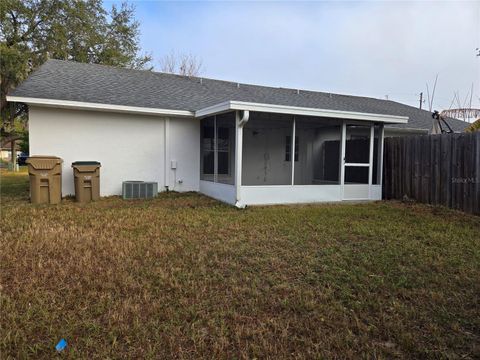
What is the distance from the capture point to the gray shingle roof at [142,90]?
9.16 meters

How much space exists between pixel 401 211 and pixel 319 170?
4.50 m

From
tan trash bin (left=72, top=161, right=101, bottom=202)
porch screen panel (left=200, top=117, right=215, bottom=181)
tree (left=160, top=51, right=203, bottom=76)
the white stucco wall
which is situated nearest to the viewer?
tan trash bin (left=72, top=161, right=101, bottom=202)

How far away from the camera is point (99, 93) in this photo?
378 inches

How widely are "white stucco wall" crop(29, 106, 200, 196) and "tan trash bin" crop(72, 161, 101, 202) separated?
69 centimetres

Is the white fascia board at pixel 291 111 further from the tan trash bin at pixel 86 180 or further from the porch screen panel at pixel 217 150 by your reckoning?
the tan trash bin at pixel 86 180

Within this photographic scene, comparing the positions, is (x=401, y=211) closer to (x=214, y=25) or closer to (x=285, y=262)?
(x=285, y=262)

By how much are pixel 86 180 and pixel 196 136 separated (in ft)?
11.3

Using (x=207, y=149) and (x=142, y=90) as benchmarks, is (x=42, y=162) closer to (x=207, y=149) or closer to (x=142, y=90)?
(x=142, y=90)

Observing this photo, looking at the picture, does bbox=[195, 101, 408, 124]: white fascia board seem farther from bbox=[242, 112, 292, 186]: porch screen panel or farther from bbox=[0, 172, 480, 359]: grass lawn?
bbox=[0, 172, 480, 359]: grass lawn

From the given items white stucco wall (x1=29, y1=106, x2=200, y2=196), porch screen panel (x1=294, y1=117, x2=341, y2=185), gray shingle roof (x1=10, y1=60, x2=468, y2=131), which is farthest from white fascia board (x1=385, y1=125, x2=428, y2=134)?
white stucco wall (x1=29, y1=106, x2=200, y2=196)

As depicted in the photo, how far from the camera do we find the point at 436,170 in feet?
28.8

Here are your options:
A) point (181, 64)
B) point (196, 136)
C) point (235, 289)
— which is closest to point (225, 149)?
point (196, 136)

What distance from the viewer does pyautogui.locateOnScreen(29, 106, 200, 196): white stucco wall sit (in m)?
8.93

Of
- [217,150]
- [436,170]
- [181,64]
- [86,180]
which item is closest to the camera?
[86,180]
